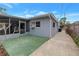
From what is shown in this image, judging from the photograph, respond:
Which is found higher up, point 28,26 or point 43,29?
point 28,26

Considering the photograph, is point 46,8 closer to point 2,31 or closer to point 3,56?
point 2,31

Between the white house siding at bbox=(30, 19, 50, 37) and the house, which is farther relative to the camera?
the white house siding at bbox=(30, 19, 50, 37)

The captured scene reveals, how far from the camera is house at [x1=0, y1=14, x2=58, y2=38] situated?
8.62 metres

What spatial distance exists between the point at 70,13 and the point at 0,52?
15.6ft

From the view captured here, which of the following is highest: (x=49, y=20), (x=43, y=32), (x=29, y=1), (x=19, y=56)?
(x=29, y=1)

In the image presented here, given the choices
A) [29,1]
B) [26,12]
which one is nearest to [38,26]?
[26,12]

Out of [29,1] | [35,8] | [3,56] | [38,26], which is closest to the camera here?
[3,56]

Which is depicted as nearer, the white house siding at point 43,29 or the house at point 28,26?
the house at point 28,26

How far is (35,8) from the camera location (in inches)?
307

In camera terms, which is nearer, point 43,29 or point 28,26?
point 43,29

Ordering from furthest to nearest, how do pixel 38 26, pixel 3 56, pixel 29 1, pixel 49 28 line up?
pixel 38 26, pixel 49 28, pixel 29 1, pixel 3 56

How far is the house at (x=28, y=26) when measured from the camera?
8620 mm

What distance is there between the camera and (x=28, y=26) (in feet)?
41.0

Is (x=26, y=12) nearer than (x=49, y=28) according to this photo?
Yes
